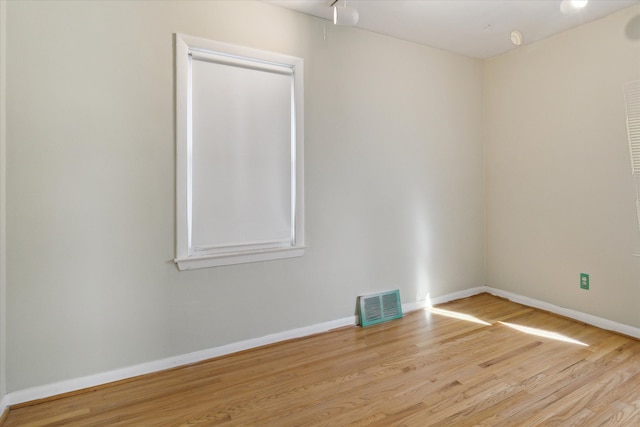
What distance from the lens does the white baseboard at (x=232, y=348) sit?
6.39 ft

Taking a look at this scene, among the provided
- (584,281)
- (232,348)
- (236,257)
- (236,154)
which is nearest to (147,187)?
(236,154)

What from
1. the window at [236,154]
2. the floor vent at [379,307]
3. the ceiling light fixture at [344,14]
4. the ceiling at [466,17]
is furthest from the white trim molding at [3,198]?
the floor vent at [379,307]

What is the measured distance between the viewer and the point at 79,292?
2.03 m

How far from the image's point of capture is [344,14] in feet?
8.05

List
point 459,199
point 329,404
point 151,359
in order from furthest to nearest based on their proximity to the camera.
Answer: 1. point 459,199
2. point 151,359
3. point 329,404

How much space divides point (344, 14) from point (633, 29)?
2.29m

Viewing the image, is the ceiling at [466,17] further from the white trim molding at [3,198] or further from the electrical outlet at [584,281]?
the electrical outlet at [584,281]

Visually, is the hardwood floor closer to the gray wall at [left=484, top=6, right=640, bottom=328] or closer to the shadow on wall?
the gray wall at [left=484, top=6, right=640, bottom=328]

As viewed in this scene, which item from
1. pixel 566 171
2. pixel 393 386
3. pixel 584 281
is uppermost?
pixel 566 171

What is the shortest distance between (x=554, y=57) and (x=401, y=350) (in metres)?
3.03

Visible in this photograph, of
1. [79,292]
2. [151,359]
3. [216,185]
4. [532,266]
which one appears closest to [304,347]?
[151,359]

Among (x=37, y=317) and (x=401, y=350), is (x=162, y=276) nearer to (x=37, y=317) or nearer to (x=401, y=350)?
(x=37, y=317)

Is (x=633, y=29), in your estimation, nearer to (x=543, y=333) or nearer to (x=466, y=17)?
(x=466, y=17)

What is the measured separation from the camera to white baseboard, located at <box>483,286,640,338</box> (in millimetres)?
2732
